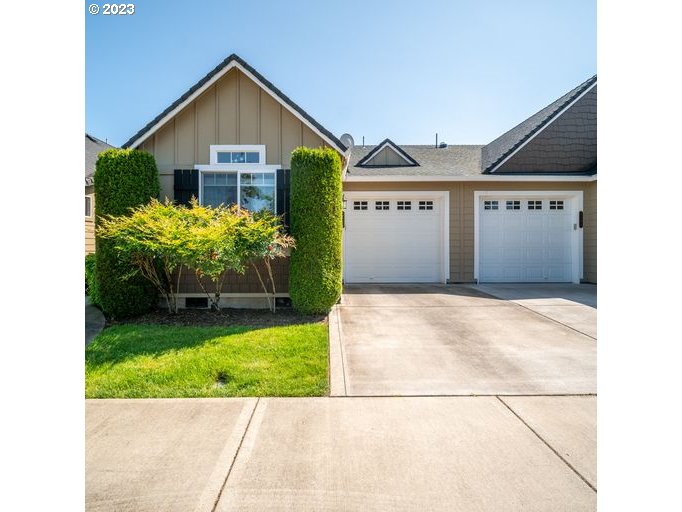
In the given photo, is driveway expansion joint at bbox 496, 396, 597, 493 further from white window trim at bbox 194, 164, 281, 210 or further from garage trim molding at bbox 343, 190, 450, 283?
garage trim molding at bbox 343, 190, 450, 283

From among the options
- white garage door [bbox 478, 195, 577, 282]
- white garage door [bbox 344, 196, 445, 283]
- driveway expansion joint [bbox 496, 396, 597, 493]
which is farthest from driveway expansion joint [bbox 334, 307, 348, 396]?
white garage door [bbox 478, 195, 577, 282]

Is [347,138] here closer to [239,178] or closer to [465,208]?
[465,208]

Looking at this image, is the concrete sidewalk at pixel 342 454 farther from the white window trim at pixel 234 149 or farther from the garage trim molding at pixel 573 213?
the garage trim molding at pixel 573 213

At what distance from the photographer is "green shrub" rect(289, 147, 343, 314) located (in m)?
6.40

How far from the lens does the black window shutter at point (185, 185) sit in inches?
286

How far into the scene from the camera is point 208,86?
711 centimetres

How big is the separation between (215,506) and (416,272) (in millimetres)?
9349

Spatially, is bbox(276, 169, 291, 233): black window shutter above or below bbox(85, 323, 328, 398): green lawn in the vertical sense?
above

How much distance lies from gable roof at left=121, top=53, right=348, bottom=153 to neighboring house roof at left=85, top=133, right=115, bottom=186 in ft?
21.1

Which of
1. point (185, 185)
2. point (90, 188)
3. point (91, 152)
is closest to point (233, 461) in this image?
point (185, 185)

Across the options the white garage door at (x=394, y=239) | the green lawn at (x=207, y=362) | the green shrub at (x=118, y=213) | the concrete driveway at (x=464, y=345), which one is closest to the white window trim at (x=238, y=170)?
the green shrub at (x=118, y=213)
